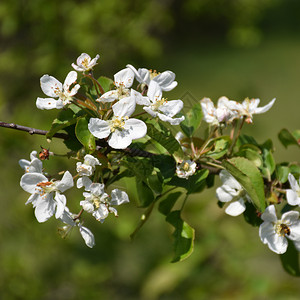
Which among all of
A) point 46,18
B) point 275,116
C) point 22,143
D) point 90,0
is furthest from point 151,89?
point 275,116

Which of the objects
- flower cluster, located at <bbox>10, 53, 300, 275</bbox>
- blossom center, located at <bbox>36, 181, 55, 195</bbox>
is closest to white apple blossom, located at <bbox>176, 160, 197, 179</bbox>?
flower cluster, located at <bbox>10, 53, 300, 275</bbox>

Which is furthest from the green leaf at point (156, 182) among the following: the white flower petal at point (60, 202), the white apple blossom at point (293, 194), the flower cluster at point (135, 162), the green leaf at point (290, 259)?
the green leaf at point (290, 259)

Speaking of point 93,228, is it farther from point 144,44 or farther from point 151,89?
point 151,89

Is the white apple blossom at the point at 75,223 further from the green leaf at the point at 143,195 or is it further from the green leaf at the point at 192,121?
the green leaf at the point at 192,121

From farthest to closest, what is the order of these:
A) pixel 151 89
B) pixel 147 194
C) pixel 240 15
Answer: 1. pixel 240 15
2. pixel 147 194
3. pixel 151 89

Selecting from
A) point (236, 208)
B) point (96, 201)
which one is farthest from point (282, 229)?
point (96, 201)

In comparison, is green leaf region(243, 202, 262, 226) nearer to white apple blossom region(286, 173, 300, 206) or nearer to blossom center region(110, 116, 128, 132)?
white apple blossom region(286, 173, 300, 206)

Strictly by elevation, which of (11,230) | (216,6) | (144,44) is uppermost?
(216,6)
